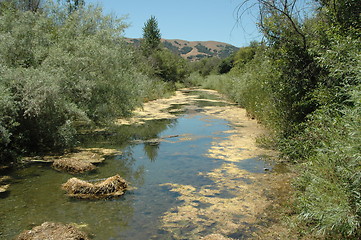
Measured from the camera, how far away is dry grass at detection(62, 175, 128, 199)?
6668 mm

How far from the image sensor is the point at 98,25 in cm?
1362

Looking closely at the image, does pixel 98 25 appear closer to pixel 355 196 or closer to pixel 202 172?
pixel 202 172

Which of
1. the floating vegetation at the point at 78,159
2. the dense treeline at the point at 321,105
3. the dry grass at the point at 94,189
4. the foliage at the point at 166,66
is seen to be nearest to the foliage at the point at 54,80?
the floating vegetation at the point at 78,159

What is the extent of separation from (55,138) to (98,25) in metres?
6.20

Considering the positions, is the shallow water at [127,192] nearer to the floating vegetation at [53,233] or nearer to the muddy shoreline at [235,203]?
the muddy shoreline at [235,203]

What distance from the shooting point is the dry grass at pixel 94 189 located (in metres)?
6.67

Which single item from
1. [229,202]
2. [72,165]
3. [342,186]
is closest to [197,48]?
[72,165]

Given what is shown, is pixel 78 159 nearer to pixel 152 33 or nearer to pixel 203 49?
pixel 152 33

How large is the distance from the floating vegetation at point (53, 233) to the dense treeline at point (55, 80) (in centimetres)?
377

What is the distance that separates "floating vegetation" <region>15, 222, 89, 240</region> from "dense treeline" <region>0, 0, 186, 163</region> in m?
3.77

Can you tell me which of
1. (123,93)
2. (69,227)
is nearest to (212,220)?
(69,227)

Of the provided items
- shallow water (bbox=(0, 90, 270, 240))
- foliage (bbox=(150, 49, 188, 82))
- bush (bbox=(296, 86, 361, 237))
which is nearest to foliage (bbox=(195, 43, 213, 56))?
foliage (bbox=(150, 49, 188, 82))

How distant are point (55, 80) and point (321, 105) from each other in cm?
730

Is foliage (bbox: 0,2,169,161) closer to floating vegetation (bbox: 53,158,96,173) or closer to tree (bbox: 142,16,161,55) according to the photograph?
floating vegetation (bbox: 53,158,96,173)
